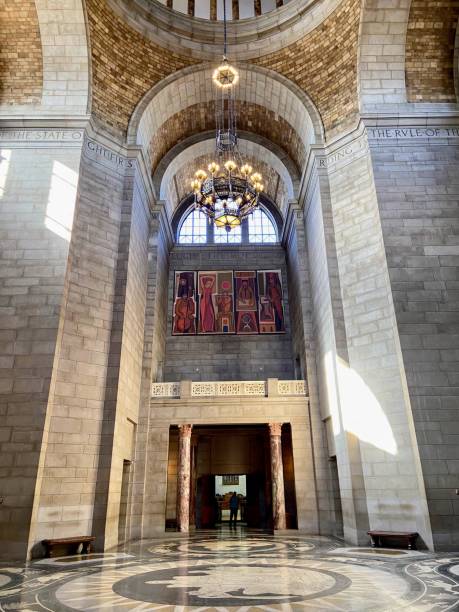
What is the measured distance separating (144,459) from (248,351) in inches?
222

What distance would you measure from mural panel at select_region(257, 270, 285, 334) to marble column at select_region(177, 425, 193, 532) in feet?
16.5

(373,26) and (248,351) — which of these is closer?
(373,26)

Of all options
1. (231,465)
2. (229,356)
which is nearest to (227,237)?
(229,356)

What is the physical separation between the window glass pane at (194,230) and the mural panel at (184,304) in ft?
6.25

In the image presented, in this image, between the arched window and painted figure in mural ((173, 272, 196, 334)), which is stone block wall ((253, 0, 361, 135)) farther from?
painted figure in mural ((173, 272, 196, 334))

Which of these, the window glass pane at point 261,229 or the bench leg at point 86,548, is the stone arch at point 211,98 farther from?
the bench leg at point 86,548

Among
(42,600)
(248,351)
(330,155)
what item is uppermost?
(330,155)

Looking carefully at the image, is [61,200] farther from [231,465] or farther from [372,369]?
[231,465]

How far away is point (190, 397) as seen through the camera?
11.4 metres

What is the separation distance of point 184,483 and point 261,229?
10.3 meters

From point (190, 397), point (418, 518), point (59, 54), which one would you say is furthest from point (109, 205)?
point (418, 518)

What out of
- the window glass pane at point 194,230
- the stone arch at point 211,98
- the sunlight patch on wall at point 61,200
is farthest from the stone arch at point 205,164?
the sunlight patch on wall at point 61,200

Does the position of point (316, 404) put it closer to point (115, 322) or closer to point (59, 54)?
point (115, 322)

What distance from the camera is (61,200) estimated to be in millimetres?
9266
